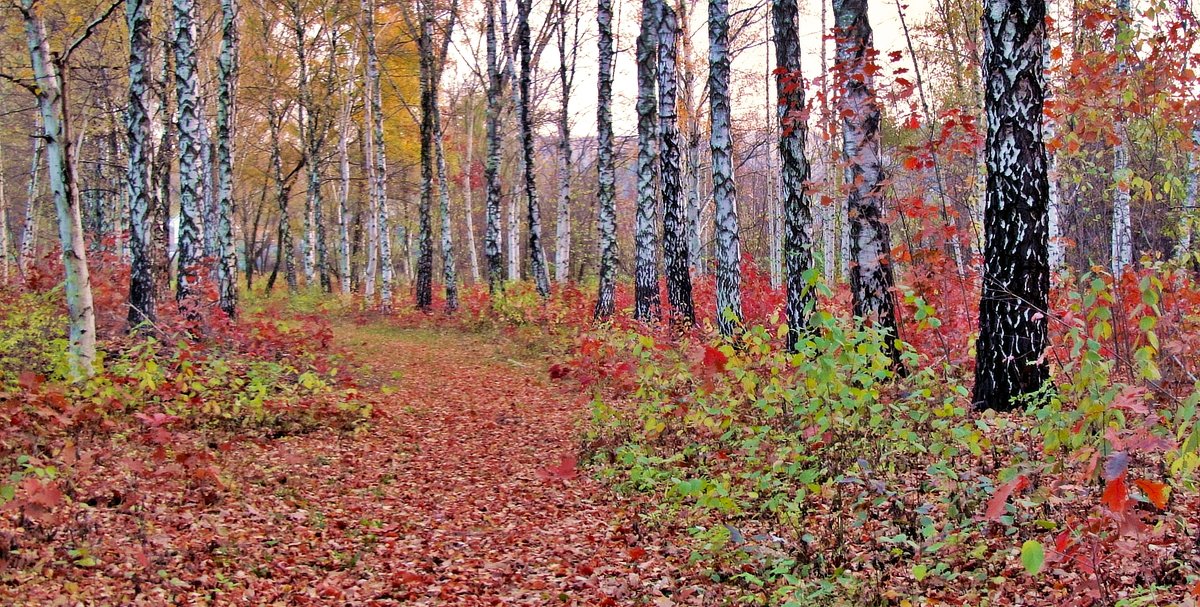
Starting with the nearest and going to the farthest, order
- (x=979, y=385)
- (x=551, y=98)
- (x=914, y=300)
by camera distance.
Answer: (x=914, y=300) → (x=979, y=385) → (x=551, y=98)

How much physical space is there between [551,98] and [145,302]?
2071 cm

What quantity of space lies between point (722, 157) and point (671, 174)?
212 centimetres

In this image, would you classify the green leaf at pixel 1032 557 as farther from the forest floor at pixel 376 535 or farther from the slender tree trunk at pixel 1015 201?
the slender tree trunk at pixel 1015 201

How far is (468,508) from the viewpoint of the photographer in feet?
20.7

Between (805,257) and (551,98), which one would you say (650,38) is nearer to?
(805,257)

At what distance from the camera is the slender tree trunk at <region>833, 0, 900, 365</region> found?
784 cm

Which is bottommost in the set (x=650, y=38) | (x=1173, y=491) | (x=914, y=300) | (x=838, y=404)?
(x=1173, y=491)

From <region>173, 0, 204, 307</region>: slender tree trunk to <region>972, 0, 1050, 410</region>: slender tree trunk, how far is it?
10388 mm

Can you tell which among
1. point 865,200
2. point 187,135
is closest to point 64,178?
point 187,135

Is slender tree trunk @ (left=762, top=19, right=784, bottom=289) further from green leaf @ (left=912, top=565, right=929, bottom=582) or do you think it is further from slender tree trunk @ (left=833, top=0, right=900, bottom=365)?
green leaf @ (left=912, top=565, right=929, bottom=582)

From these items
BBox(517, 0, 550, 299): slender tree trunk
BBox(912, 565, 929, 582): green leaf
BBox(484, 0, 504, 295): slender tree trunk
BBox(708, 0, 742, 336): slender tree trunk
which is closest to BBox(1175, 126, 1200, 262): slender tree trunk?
BBox(912, 565, 929, 582): green leaf

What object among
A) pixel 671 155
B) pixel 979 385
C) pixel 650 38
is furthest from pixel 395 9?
pixel 979 385

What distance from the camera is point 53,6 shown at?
17.0m

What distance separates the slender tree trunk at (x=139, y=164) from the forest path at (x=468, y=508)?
3.36 m
